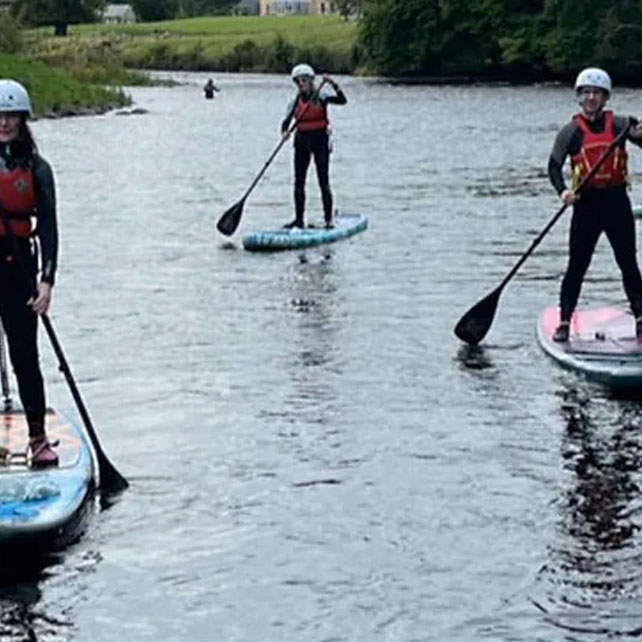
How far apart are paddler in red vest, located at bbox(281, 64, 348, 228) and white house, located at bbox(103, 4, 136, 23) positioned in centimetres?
15397

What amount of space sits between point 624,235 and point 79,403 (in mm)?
4743

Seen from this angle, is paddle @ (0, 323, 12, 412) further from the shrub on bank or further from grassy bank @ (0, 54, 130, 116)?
the shrub on bank

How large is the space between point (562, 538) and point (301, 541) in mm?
1361

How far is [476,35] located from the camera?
3799 inches

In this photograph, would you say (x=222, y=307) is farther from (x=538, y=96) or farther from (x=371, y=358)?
(x=538, y=96)

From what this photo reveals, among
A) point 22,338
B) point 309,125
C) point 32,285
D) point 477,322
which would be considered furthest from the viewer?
point 309,125

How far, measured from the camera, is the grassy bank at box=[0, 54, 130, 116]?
58.2 meters

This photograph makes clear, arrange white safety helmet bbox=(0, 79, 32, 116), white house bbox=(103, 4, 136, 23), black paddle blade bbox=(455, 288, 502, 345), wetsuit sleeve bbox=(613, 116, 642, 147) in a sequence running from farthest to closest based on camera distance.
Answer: white house bbox=(103, 4, 136, 23) < black paddle blade bbox=(455, 288, 502, 345) < wetsuit sleeve bbox=(613, 116, 642, 147) < white safety helmet bbox=(0, 79, 32, 116)

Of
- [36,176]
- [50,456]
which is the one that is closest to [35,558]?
[50,456]

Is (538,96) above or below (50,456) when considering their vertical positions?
below

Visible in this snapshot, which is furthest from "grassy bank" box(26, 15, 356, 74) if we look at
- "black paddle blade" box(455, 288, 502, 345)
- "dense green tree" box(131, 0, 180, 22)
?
"black paddle blade" box(455, 288, 502, 345)

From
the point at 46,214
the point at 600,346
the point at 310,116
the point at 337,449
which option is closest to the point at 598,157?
the point at 600,346

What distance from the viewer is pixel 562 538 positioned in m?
9.02

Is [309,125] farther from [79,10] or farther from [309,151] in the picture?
[79,10]
